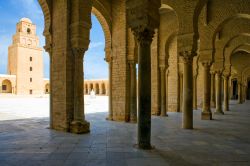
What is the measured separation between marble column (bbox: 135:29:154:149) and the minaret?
4640 centimetres

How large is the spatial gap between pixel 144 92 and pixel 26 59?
47529mm

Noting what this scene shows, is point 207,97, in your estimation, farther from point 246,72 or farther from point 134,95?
point 246,72

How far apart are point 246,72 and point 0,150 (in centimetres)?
2833

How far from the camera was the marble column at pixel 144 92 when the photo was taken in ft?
17.4

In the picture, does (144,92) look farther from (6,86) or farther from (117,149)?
(6,86)

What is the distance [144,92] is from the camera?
212 inches

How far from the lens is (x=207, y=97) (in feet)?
36.8

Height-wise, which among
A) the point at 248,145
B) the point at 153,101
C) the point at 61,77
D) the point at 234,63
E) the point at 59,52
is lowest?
the point at 248,145

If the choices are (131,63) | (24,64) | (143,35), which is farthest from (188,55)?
(24,64)

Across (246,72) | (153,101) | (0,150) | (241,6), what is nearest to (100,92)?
(246,72)

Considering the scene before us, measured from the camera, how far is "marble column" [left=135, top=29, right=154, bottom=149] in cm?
530

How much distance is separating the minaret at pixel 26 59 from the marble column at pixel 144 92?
46.4m

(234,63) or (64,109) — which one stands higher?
(234,63)

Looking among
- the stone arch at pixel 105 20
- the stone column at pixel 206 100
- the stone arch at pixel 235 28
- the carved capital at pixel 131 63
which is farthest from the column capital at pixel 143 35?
the stone arch at pixel 235 28
